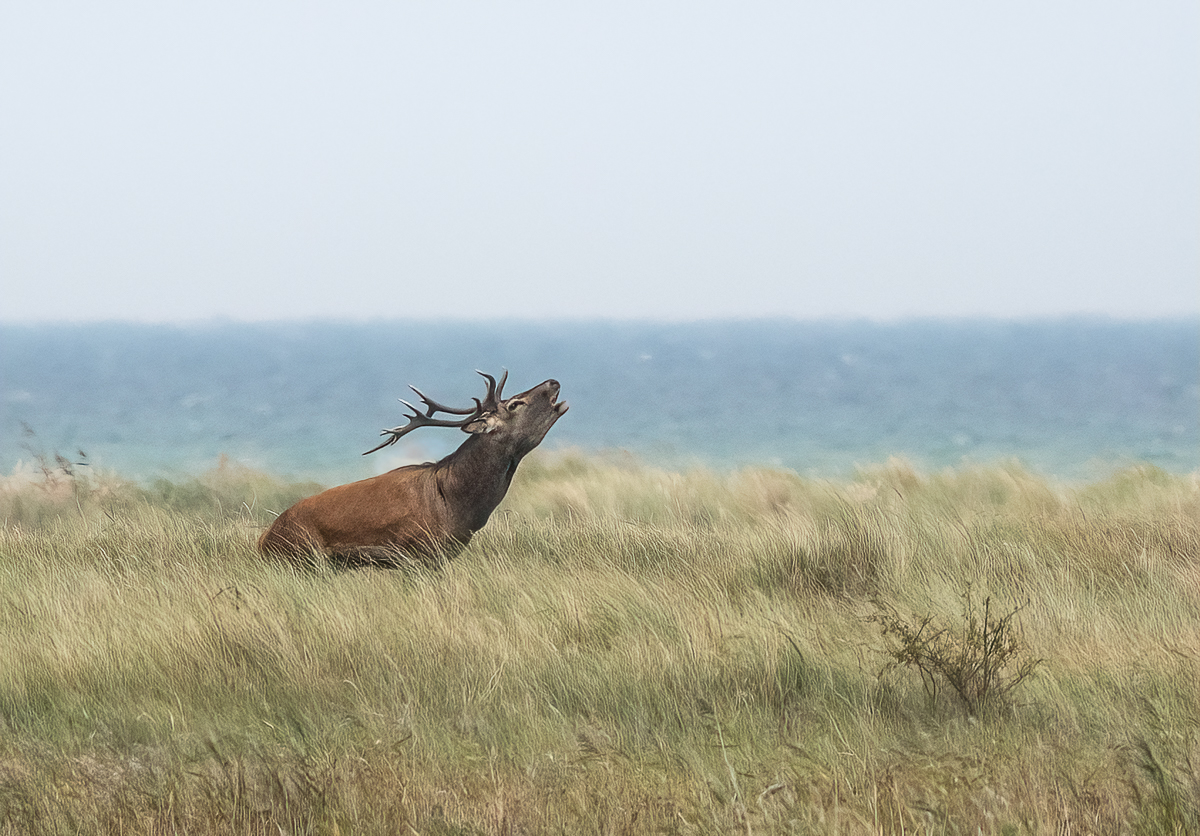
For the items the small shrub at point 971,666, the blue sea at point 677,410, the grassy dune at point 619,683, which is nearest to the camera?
the grassy dune at point 619,683

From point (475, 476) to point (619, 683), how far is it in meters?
1.89

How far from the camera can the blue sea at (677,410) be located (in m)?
17.7

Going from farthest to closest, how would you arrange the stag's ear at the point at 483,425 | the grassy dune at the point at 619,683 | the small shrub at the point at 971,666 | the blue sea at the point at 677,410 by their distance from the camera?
Answer: the blue sea at the point at 677,410
the stag's ear at the point at 483,425
the small shrub at the point at 971,666
the grassy dune at the point at 619,683

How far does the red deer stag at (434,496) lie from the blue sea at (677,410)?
0.72 feet

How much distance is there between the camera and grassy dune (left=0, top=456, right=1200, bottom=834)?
11.3 feet

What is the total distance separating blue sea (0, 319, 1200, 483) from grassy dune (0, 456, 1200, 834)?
147 cm

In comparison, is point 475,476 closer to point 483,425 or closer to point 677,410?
point 483,425

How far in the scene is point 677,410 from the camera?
42812 millimetres

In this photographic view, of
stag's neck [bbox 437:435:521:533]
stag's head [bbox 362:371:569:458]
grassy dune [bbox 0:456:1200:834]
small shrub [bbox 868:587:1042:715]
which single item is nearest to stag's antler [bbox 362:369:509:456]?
stag's head [bbox 362:371:569:458]

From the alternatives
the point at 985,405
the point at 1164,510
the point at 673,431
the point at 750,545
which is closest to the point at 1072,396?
the point at 985,405

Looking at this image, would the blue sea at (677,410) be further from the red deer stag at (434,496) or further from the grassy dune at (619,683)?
the grassy dune at (619,683)

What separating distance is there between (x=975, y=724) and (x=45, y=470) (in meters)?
11.0

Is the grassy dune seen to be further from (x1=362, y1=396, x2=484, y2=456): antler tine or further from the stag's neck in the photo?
(x1=362, y1=396, x2=484, y2=456): antler tine

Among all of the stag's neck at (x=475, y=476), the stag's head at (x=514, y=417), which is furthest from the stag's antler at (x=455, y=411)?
the stag's neck at (x=475, y=476)
